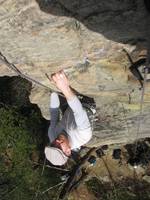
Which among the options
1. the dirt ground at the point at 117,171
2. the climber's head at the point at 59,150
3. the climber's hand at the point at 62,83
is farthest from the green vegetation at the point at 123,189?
the climber's hand at the point at 62,83

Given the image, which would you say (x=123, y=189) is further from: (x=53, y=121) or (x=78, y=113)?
(x=78, y=113)

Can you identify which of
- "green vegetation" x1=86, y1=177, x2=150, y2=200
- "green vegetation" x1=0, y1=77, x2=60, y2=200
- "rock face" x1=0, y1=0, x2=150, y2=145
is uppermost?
"rock face" x1=0, y1=0, x2=150, y2=145

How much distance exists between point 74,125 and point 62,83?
541mm

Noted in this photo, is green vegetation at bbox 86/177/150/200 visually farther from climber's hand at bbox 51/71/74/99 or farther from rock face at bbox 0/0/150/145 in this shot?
climber's hand at bbox 51/71/74/99

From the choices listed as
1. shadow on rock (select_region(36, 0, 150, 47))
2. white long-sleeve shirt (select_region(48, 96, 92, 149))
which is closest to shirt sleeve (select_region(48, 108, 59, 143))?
white long-sleeve shirt (select_region(48, 96, 92, 149))

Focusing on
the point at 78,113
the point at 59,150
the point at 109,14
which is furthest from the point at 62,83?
the point at 109,14

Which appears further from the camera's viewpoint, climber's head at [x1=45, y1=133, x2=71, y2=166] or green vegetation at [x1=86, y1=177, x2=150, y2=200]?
green vegetation at [x1=86, y1=177, x2=150, y2=200]

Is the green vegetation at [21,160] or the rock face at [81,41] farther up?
the rock face at [81,41]

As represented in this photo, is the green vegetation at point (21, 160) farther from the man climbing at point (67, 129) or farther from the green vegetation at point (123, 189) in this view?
the man climbing at point (67, 129)

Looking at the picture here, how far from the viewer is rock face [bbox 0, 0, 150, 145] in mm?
4074

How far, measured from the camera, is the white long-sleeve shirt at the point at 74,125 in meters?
4.86

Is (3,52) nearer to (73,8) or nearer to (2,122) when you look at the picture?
(73,8)

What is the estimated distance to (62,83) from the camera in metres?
4.93

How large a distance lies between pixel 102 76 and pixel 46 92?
3.64 ft
